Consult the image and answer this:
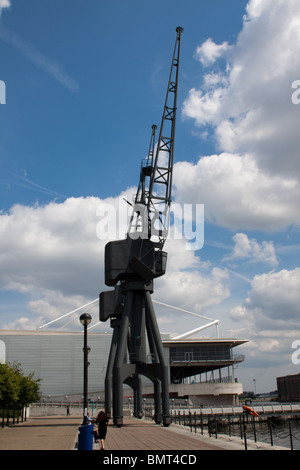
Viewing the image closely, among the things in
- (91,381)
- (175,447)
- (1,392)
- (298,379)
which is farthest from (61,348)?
(298,379)

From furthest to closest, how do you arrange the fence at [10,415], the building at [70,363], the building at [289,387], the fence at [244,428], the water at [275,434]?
the building at [289,387]
the building at [70,363]
the fence at [10,415]
the water at [275,434]
the fence at [244,428]

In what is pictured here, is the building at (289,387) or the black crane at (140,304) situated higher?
Result: the black crane at (140,304)

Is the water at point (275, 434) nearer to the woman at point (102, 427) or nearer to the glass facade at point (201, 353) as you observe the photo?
the woman at point (102, 427)

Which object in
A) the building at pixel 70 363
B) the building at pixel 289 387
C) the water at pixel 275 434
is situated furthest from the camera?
the building at pixel 289 387

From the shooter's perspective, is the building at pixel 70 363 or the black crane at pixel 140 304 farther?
the building at pixel 70 363

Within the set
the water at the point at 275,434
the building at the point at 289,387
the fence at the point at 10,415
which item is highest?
the fence at the point at 10,415

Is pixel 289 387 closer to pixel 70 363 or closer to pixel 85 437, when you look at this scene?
pixel 70 363

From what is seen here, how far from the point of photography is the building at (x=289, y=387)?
14438 cm

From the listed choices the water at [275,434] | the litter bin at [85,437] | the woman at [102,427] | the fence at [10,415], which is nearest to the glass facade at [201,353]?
the water at [275,434]

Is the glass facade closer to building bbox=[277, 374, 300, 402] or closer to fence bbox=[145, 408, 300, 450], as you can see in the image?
fence bbox=[145, 408, 300, 450]

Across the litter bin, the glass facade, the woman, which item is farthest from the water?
the glass facade
